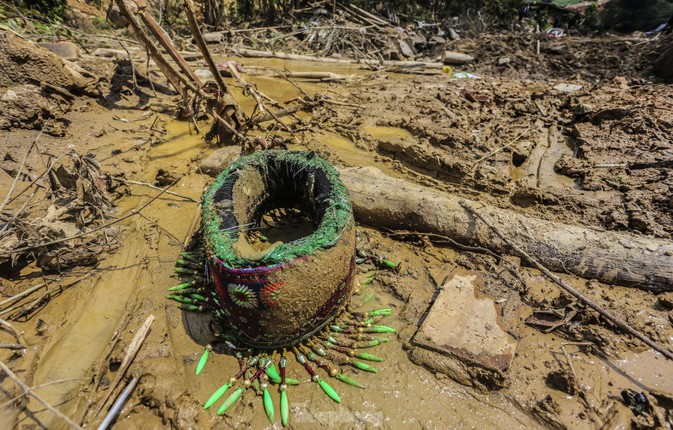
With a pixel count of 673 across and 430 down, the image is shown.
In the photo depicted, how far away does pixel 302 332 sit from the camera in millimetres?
2734

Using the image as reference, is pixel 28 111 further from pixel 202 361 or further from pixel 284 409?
pixel 284 409

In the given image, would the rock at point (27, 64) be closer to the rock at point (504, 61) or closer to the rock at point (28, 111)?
the rock at point (28, 111)

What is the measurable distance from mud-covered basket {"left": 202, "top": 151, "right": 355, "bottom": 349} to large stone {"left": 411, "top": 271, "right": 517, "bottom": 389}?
2.56ft

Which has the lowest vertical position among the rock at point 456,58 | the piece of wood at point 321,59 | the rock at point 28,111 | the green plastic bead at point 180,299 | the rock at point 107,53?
the green plastic bead at point 180,299

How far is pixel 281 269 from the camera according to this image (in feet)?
7.87

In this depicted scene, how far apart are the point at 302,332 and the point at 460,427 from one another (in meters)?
1.30

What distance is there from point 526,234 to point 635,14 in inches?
552

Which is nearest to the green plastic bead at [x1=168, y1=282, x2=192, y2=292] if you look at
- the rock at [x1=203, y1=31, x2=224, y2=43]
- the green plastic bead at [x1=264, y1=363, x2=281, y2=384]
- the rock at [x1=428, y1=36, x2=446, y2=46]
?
the green plastic bead at [x1=264, y1=363, x2=281, y2=384]

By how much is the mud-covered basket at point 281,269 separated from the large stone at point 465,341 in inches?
30.7

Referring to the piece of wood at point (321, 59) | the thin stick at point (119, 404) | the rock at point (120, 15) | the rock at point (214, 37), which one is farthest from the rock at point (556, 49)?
the thin stick at point (119, 404)

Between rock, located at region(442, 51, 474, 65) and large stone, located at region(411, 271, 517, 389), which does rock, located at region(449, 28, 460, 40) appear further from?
large stone, located at region(411, 271, 517, 389)

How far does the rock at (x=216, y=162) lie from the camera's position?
15.9 feet

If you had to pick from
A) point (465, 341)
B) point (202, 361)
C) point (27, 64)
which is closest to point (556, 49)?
point (465, 341)

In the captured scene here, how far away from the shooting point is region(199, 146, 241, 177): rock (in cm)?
484
